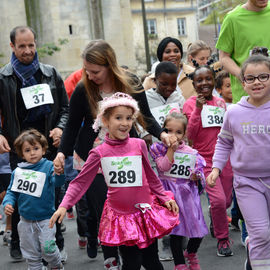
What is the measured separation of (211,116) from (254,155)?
1.78m

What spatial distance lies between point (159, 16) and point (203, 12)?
2138 inches

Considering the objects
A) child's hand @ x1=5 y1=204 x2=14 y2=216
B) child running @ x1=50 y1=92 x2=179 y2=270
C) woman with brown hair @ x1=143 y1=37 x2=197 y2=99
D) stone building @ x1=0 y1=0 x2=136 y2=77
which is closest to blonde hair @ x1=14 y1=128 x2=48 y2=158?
child's hand @ x1=5 y1=204 x2=14 y2=216

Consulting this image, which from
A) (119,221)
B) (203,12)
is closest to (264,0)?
(119,221)

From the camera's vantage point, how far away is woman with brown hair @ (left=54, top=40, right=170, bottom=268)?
16.0 feet

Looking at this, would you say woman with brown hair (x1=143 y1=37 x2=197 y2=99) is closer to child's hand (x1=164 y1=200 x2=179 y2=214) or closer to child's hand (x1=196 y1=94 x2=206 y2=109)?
child's hand (x1=196 y1=94 x2=206 y2=109)

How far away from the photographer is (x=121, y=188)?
4.48 m

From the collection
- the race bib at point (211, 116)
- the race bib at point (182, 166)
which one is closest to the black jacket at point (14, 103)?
the race bib at point (182, 166)

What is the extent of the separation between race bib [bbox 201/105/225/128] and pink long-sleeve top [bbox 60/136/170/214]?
1718 millimetres

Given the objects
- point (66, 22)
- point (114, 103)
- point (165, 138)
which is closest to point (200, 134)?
point (165, 138)

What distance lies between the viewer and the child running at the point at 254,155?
437cm

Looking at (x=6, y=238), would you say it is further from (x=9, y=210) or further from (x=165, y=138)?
(x=165, y=138)

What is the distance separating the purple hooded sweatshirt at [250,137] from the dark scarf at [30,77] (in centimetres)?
231

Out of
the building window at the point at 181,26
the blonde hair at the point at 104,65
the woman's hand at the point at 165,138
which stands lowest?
the building window at the point at 181,26

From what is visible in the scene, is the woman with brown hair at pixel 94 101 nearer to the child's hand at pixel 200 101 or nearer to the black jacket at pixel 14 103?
the child's hand at pixel 200 101
